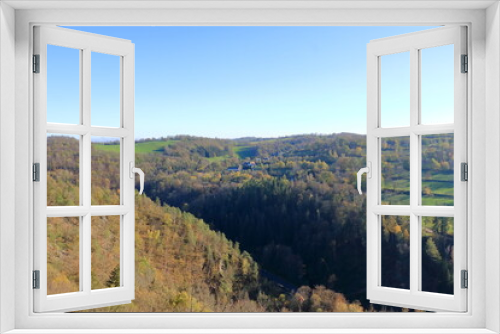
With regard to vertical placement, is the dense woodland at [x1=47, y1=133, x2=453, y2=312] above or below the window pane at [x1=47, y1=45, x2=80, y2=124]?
below

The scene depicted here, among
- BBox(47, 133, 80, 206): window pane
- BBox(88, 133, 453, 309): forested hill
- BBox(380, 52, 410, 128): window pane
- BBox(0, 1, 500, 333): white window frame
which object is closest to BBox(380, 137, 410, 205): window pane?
BBox(380, 52, 410, 128): window pane

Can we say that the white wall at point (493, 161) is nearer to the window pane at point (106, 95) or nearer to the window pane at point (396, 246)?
the window pane at point (396, 246)

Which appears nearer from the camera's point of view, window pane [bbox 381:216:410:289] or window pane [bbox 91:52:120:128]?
window pane [bbox 381:216:410:289]

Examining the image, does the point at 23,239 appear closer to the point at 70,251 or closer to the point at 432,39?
the point at 432,39

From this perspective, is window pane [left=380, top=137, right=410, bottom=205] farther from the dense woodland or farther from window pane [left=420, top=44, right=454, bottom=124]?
window pane [left=420, top=44, right=454, bottom=124]

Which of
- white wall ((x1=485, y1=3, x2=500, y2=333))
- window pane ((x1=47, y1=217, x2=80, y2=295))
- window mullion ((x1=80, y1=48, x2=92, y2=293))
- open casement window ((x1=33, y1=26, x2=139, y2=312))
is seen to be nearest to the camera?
white wall ((x1=485, y1=3, x2=500, y2=333))

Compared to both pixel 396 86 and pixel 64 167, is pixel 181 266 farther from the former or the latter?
pixel 396 86

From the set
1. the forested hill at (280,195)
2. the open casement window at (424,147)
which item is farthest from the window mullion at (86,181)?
the forested hill at (280,195)
